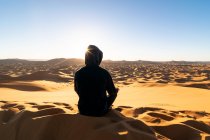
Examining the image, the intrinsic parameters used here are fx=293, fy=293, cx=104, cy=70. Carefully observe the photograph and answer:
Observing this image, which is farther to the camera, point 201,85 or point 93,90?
point 201,85

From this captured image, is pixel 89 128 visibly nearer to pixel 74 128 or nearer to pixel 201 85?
pixel 74 128

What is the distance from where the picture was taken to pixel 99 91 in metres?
4.16

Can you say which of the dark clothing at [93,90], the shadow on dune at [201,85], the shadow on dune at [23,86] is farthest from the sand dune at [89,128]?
the shadow on dune at [201,85]

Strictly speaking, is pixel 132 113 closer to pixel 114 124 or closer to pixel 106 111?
pixel 106 111

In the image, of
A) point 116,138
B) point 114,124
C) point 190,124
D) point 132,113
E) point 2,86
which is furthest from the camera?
point 2,86

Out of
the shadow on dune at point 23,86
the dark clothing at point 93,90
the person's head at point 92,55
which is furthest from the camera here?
the shadow on dune at point 23,86

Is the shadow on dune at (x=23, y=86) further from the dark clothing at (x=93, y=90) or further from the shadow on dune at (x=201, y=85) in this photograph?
the dark clothing at (x=93, y=90)

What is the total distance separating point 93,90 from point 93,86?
6 cm

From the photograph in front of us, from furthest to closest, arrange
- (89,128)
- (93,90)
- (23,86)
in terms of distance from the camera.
Answer: (23,86) → (93,90) → (89,128)

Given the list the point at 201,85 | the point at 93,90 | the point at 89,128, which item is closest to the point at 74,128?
the point at 89,128

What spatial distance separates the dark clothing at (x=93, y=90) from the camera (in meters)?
4.11

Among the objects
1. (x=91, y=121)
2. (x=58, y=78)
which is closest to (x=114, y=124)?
(x=91, y=121)

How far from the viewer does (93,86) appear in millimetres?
4148

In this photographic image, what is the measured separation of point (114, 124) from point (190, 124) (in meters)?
1.36
